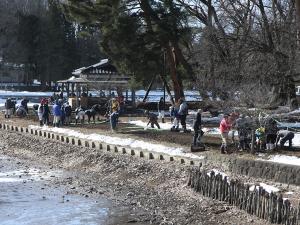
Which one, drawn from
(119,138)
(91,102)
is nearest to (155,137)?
(119,138)

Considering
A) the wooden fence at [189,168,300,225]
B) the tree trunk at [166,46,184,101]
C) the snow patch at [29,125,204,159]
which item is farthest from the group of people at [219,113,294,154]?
the tree trunk at [166,46,184,101]

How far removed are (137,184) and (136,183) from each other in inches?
6.4

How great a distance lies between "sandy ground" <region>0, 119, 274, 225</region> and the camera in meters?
16.5

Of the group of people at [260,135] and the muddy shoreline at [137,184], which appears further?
the group of people at [260,135]

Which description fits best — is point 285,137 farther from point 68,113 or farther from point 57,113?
point 68,113

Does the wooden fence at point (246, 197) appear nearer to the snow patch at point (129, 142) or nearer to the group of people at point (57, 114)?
the snow patch at point (129, 142)

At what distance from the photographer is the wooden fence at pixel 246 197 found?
14461 mm

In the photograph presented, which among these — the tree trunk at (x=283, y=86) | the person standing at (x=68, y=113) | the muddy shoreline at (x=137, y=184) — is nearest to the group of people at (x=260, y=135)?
the muddy shoreline at (x=137, y=184)

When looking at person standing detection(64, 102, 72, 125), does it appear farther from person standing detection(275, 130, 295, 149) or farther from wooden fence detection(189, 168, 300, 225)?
wooden fence detection(189, 168, 300, 225)

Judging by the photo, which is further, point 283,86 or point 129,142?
point 283,86

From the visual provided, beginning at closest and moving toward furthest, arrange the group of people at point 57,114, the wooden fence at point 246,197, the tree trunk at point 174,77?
1. the wooden fence at point 246,197
2. the group of people at point 57,114
3. the tree trunk at point 174,77

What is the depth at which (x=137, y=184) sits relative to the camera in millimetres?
21516

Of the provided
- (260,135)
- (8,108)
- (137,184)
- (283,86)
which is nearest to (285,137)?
(260,135)

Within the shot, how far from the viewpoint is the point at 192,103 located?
46.8 m
